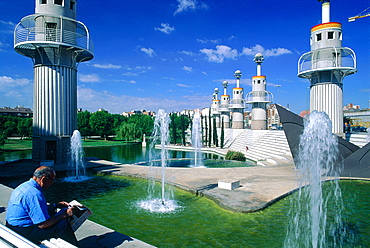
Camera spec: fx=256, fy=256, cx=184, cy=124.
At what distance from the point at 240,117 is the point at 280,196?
36.0m

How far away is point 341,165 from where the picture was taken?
41.5ft

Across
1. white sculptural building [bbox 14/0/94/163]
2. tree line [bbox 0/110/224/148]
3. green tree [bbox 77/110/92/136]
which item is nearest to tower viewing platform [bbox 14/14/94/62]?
white sculptural building [bbox 14/0/94/163]

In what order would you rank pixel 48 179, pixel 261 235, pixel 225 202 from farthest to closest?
pixel 225 202 < pixel 261 235 < pixel 48 179

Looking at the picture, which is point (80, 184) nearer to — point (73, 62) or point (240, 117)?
point (73, 62)

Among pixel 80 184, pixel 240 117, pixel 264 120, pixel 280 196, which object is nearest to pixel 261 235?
pixel 280 196

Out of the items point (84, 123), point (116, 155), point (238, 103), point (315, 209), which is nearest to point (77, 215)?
point (315, 209)

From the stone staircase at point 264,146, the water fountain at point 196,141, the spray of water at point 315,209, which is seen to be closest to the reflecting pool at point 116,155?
the water fountain at point 196,141

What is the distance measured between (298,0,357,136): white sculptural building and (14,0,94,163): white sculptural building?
16.8 meters

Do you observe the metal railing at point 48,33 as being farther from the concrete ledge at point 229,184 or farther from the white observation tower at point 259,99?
the white observation tower at point 259,99

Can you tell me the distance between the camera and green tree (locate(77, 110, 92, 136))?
4741cm

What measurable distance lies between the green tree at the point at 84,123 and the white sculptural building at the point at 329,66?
39.4 m

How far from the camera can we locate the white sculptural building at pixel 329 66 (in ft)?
62.7

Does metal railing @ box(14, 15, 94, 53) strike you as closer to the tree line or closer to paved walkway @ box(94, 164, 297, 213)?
paved walkway @ box(94, 164, 297, 213)

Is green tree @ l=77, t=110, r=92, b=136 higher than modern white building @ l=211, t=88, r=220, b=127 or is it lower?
lower
